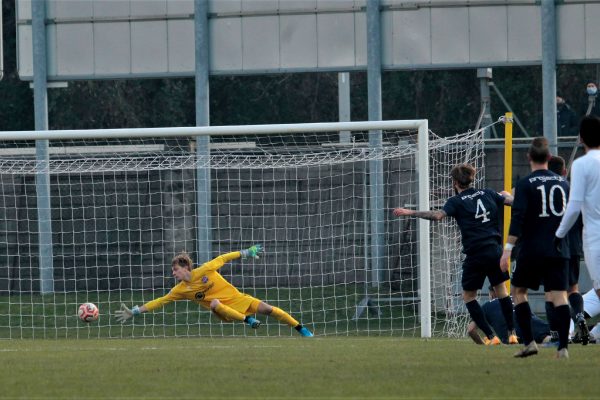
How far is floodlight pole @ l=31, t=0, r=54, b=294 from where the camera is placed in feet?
59.5

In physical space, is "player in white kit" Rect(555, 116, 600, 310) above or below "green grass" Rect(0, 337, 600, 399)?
above

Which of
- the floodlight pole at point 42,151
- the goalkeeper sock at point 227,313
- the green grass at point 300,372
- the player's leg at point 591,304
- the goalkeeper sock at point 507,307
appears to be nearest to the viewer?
the green grass at point 300,372

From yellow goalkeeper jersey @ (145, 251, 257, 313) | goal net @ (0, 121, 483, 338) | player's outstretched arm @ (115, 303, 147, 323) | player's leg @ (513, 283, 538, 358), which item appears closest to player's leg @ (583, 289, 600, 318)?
player's leg @ (513, 283, 538, 358)

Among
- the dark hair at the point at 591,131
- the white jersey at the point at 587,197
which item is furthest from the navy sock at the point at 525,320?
the dark hair at the point at 591,131

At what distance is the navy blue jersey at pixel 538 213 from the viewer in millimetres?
9773

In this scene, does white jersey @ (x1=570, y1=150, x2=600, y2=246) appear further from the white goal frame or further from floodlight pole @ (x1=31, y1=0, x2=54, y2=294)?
floodlight pole @ (x1=31, y1=0, x2=54, y2=294)

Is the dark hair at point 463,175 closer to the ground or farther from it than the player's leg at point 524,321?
farther from it

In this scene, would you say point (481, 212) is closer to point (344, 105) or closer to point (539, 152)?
Result: point (539, 152)

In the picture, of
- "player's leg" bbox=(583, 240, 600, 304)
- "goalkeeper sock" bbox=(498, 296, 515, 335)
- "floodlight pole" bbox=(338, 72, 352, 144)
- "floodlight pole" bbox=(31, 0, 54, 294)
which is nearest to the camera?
"player's leg" bbox=(583, 240, 600, 304)

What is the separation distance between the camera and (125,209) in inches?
787

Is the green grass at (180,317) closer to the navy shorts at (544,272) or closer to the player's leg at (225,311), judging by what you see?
the player's leg at (225,311)

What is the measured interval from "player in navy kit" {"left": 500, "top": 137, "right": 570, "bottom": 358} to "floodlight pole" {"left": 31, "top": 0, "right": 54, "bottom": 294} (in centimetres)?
924

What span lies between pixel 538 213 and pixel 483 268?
209 centimetres

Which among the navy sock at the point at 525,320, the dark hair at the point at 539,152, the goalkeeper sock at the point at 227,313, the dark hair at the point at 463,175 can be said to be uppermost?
the dark hair at the point at 539,152
